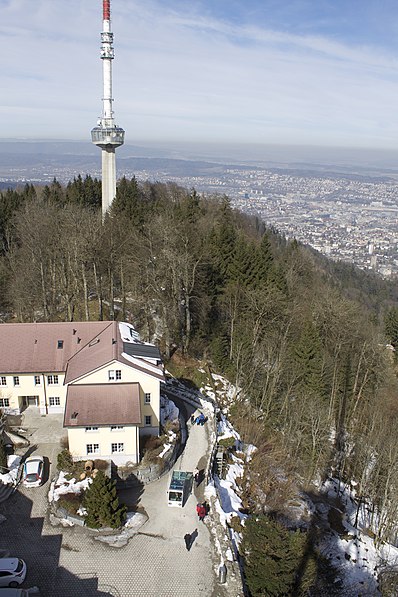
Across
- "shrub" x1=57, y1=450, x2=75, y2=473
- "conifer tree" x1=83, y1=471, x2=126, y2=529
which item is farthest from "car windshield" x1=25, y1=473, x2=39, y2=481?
"conifer tree" x1=83, y1=471, x2=126, y2=529

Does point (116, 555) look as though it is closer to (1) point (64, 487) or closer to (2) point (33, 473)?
(1) point (64, 487)

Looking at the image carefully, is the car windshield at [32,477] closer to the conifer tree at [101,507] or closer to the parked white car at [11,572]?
the conifer tree at [101,507]

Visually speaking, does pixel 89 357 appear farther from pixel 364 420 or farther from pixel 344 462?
pixel 364 420

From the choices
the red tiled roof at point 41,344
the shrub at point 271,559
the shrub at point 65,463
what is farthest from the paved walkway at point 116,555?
the red tiled roof at point 41,344

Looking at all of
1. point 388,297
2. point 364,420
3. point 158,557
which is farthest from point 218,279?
point 388,297

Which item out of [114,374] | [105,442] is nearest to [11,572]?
[105,442]

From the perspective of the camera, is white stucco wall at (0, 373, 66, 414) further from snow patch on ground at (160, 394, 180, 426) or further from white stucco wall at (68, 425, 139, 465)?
snow patch on ground at (160, 394, 180, 426)
